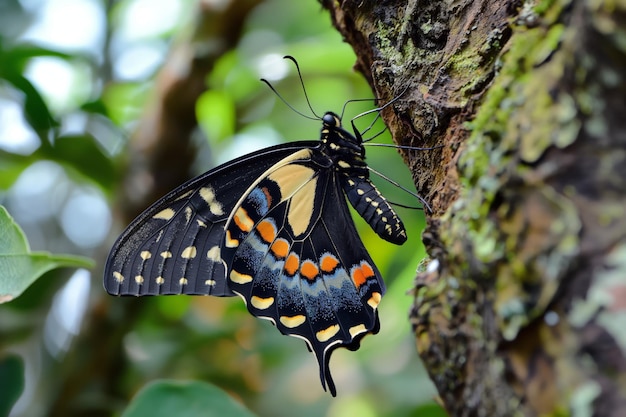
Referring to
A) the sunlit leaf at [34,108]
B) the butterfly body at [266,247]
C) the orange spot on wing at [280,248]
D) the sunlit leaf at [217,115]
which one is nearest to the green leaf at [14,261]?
the butterfly body at [266,247]

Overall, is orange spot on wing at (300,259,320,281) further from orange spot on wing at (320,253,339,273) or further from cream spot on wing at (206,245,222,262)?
cream spot on wing at (206,245,222,262)

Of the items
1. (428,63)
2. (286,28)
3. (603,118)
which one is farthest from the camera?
(286,28)

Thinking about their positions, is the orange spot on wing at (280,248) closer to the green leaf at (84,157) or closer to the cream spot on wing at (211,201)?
the cream spot on wing at (211,201)

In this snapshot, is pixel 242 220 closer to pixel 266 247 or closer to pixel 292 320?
pixel 266 247

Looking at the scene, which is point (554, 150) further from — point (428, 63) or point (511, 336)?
point (428, 63)

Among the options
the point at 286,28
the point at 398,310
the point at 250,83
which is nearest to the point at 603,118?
the point at 398,310

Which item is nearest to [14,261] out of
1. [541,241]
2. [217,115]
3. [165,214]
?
[165,214]

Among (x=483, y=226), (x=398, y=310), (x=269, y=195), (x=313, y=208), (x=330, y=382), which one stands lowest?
(x=398, y=310)
